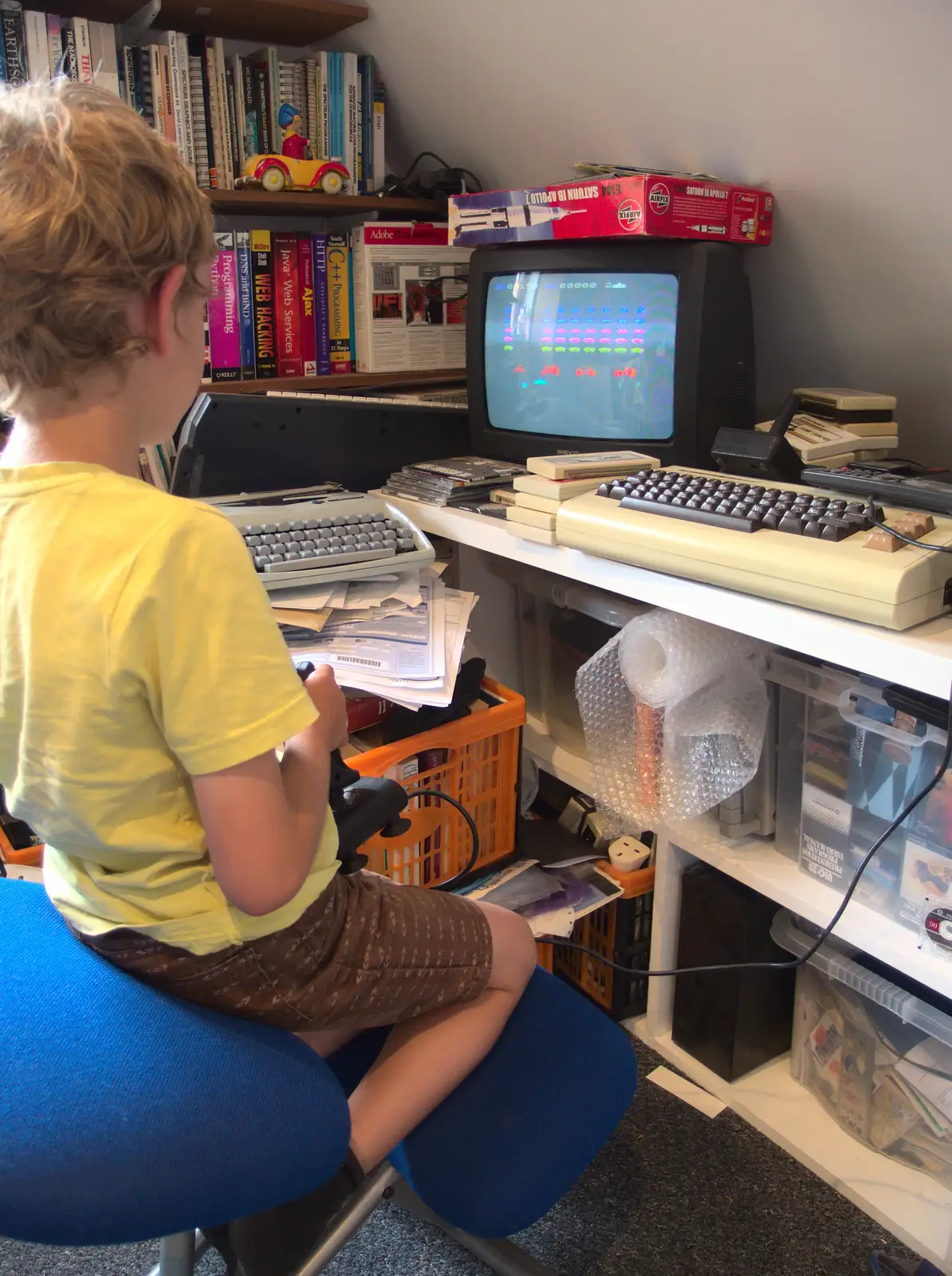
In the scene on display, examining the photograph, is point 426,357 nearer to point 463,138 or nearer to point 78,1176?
point 463,138

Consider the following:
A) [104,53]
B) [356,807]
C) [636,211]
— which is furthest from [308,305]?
[356,807]

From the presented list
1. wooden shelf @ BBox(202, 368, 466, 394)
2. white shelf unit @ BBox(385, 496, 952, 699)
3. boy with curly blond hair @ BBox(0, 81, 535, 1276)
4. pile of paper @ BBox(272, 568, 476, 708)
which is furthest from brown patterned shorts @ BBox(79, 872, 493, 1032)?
wooden shelf @ BBox(202, 368, 466, 394)

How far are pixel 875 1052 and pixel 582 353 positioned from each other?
102cm

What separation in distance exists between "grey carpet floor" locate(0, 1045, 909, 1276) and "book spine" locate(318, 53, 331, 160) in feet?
5.76

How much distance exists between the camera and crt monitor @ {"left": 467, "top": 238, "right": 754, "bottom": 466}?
51.9 inches

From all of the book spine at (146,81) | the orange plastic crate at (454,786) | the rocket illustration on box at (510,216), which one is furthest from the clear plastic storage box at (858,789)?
the book spine at (146,81)

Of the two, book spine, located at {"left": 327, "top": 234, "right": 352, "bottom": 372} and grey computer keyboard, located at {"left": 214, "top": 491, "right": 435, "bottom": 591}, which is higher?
book spine, located at {"left": 327, "top": 234, "right": 352, "bottom": 372}

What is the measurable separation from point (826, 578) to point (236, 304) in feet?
4.19

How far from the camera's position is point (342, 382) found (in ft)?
6.09

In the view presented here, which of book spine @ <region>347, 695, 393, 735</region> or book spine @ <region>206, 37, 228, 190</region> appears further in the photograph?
book spine @ <region>206, 37, 228, 190</region>

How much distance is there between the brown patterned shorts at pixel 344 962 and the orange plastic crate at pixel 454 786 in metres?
0.32

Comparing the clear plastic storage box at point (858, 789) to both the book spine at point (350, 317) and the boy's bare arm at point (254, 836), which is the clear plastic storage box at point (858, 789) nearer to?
the boy's bare arm at point (254, 836)

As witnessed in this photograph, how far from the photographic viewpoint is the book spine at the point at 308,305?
1.81 m

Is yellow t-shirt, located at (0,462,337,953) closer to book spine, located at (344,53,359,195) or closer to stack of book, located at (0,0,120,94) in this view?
stack of book, located at (0,0,120,94)
